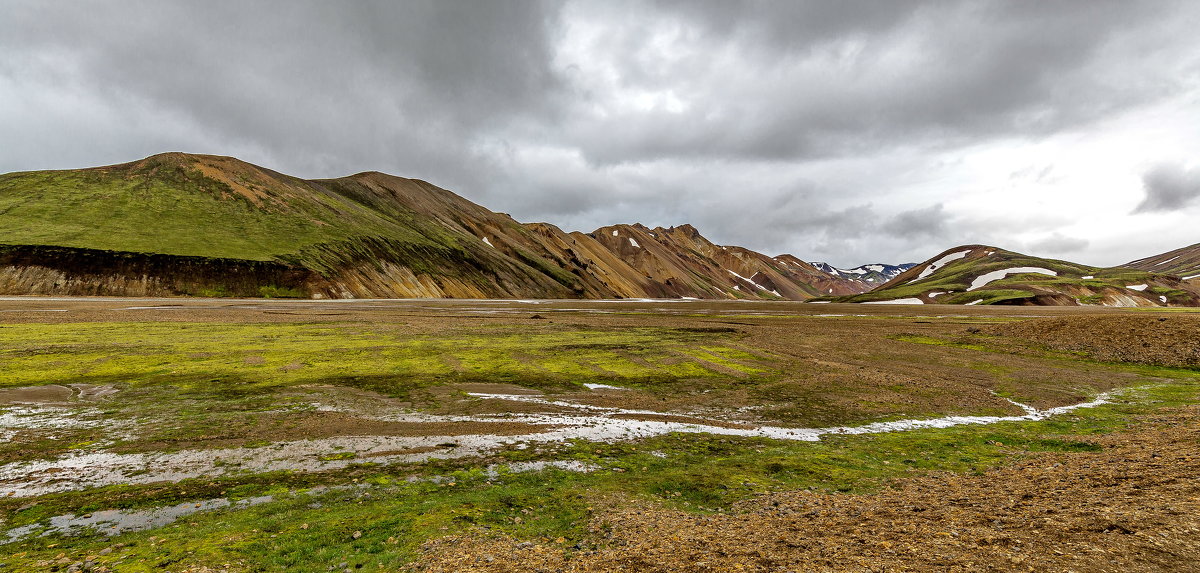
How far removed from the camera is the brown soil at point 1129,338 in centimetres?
2739

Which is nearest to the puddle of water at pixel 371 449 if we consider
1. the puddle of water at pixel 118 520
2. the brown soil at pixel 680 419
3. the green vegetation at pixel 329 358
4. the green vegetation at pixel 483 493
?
the brown soil at pixel 680 419

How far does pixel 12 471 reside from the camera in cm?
972

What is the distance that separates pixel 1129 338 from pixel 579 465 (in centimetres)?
3921

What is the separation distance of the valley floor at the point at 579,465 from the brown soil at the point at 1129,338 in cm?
258

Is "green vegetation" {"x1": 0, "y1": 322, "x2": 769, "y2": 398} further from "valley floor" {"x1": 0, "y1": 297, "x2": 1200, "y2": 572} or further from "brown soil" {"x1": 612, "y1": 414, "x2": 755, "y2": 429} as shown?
"brown soil" {"x1": 612, "y1": 414, "x2": 755, "y2": 429}

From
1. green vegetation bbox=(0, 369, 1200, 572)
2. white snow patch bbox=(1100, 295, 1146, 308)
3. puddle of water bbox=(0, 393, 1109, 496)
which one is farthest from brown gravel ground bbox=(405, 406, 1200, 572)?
white snow patch bbox=(1100, 295, 1146, 308)

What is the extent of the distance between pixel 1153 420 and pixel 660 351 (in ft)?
66.8

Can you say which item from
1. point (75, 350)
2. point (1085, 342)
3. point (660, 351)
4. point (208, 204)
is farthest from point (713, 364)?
point (208, 204)

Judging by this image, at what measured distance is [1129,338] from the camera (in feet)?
99.3

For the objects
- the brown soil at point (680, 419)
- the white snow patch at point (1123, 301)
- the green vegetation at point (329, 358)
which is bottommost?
the brown soil at point (680, 419)

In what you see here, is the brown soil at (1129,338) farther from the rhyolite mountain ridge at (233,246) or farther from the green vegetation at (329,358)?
the rhyolite mountain ridge at (233,246)

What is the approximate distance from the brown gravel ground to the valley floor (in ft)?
0.15

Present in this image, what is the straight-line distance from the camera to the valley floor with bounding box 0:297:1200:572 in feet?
21.2

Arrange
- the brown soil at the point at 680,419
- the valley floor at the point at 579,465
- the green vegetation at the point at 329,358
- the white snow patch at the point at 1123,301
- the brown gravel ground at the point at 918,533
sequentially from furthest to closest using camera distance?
the white snow patch at the point at 1123,301, the green vegetation at the point at 329,358, the brown soil at the point at 680,419, the valley floor at the point at 579,465, the brown gravel ground at the point at 918,533
